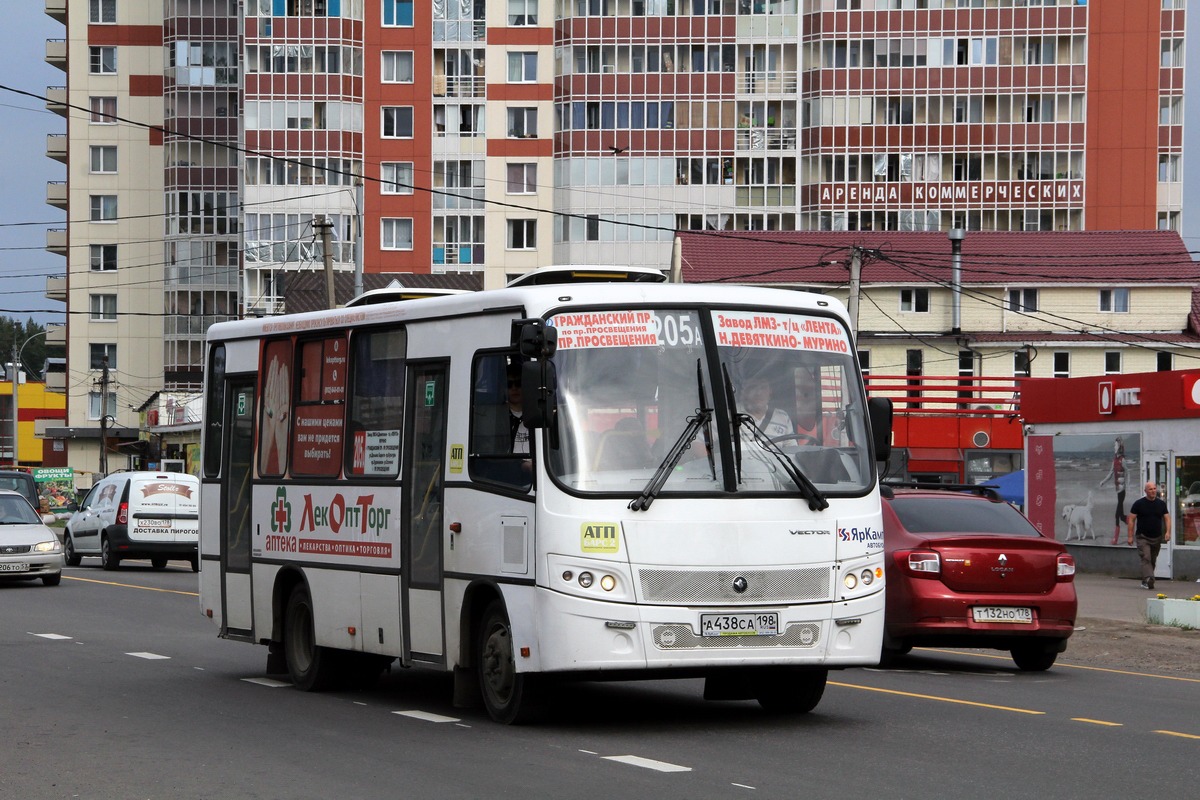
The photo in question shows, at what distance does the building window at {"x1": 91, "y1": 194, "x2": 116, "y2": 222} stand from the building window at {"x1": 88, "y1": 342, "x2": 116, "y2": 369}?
7.07 m

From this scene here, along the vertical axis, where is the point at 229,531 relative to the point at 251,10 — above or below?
below

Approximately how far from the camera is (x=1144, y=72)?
90.4m

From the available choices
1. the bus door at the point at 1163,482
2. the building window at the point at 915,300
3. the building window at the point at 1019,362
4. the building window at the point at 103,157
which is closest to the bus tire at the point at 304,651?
the bus door at the point at 1163,482

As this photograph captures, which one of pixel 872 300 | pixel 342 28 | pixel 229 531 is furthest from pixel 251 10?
pixel 229 531

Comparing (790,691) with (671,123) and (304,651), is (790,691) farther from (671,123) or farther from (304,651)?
(671,123)

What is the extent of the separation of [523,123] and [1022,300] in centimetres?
2600

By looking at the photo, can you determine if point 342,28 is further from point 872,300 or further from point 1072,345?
point 1072,345

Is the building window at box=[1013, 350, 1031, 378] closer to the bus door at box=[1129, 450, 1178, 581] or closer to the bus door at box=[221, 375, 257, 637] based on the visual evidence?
the bus door at box=[1129, 450, 1178, 581]

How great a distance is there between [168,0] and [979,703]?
3831 inches

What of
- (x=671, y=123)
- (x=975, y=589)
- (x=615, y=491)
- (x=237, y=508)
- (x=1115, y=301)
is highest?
(x=671, y=123)

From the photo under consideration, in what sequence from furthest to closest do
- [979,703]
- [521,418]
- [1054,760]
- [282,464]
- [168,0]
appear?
[168,0] < [282,464] < [979,703] < [521,418] < [1054,760]

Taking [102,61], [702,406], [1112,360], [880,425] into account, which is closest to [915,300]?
[1112,360]

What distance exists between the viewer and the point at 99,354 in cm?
10869

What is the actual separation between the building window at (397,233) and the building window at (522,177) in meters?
5.29
